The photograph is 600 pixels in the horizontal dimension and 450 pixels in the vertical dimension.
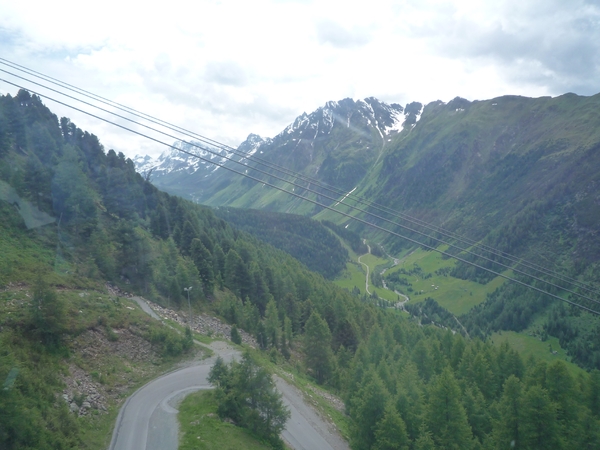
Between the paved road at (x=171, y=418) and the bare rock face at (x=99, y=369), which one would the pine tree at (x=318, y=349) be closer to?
the paved road at (x=171, y=418)

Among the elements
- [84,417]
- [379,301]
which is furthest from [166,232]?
[379,301]

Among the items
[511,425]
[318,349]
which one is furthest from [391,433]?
[318,349]

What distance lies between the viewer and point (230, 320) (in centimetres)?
5216

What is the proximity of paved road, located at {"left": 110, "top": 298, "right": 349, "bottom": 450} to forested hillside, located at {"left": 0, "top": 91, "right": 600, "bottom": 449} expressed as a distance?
9.23ft

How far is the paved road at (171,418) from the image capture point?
21469 mm

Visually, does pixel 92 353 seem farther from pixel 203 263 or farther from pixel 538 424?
pixel 203 263

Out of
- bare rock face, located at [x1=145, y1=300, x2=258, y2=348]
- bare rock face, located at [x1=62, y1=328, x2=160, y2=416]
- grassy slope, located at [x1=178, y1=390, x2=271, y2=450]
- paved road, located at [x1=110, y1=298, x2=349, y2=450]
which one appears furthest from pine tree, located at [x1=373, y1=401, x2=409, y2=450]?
bare rock face, located at [x1=145, y1=300, x2=258, y2=348]

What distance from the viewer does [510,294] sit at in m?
165

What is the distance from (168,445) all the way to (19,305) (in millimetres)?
14500

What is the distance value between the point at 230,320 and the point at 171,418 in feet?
93.2

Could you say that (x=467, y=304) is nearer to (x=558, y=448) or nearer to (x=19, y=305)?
(x=558, y=448)

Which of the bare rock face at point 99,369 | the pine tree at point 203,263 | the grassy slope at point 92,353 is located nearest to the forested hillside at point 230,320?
the pine tree at point 203,263

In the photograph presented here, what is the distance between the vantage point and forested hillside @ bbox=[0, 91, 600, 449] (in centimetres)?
2527

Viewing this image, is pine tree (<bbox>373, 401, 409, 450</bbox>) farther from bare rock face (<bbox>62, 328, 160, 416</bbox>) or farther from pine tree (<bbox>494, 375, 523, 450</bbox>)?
bare rock face (<bbox>62, 328, 160, 416</bbox>)
